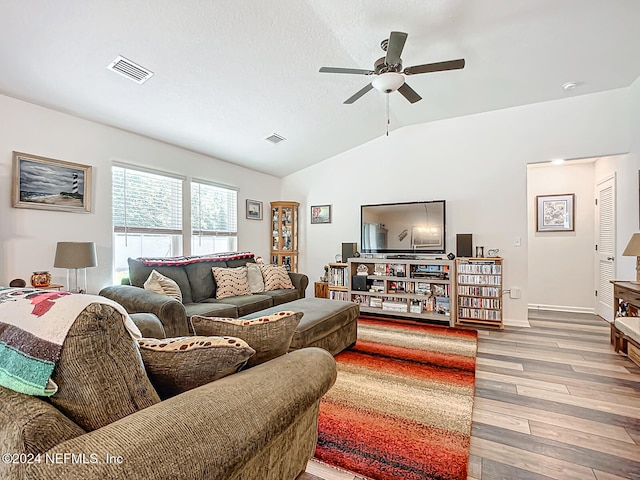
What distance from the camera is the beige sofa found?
1.97ft

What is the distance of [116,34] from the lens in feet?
7.66

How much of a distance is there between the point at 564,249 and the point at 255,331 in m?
5.87

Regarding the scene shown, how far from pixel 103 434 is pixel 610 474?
2.18 meters

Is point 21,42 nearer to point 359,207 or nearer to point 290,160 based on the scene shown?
point 290,160

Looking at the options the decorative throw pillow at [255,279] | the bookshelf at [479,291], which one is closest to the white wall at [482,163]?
the bookshelf at [479,291]

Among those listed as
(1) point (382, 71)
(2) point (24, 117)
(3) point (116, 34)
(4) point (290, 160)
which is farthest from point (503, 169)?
(2) point (24, 117)

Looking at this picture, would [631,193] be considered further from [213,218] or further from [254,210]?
[213,218]

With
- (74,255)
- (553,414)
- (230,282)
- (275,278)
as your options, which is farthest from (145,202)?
(553,414)

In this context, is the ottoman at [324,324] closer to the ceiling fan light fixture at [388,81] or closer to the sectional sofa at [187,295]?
the sectional sofa at [187,295]

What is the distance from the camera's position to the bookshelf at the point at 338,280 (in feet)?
16.7

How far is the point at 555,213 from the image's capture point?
5.32 metres

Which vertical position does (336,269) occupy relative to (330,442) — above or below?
above

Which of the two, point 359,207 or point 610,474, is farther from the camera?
point 359,207

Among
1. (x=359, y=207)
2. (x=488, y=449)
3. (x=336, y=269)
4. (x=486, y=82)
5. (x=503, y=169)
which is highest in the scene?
(x=486, y=82)
